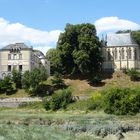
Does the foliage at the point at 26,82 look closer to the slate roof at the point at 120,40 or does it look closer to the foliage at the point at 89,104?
the foliage at the point at 89,104

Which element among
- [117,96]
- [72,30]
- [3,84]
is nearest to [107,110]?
[117,96]

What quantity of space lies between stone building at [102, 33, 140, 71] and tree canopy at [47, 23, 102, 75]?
792cm

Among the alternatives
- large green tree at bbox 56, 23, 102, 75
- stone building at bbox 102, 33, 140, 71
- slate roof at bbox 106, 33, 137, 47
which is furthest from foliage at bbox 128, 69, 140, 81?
slate roof at bbox 106, 33, 137, 47

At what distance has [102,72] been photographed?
111 meters

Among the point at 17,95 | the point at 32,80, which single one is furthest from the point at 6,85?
the point at 32,80

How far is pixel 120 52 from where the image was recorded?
11500cm

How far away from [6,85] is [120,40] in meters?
35.3

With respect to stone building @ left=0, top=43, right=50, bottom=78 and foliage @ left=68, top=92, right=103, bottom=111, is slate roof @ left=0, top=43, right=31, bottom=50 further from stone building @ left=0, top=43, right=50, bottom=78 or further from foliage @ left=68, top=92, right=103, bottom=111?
foliage @ left=68, top=92, right=103, bottom=111

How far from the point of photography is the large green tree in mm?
101500

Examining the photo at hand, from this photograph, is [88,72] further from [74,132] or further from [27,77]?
[74,132]

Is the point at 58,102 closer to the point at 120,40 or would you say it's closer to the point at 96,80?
the point at 96,80

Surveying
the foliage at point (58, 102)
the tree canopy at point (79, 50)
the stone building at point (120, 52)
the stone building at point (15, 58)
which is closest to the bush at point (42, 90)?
the tree canopy at point (79, 50)

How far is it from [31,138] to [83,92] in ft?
198

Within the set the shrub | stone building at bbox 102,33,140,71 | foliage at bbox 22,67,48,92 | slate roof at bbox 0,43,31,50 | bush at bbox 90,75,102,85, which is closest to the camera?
the shrub
